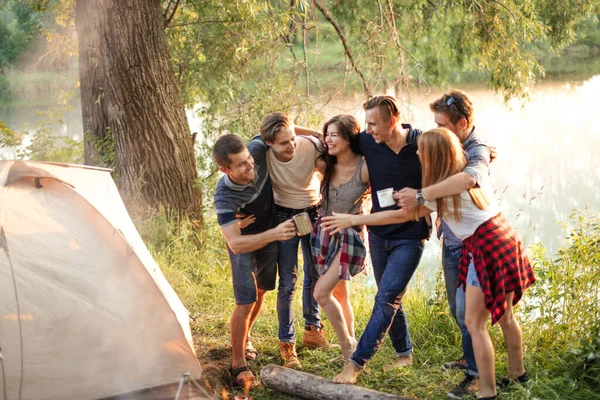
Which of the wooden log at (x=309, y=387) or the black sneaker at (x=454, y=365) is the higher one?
the wooden log at (x=309, y=387)

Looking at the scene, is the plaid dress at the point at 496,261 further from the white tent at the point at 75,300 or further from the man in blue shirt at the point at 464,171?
the white tent at the point at 75,300

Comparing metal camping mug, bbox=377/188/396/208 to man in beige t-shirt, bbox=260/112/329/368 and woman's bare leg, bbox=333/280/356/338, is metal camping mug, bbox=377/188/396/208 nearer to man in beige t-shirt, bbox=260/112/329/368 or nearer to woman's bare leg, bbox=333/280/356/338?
man in beige t-shirt, bbox=260/112/329/368

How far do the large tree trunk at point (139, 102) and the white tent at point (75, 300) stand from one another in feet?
9.11

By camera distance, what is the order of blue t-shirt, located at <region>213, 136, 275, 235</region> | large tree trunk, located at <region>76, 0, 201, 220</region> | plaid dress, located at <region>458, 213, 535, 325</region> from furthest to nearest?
large tree trunk, located at <region>76, 0, 201, 220</region>, blue t-shirt, located at <region>213, 136, 275, 235</region>, plaid dress, located at <region>458, 213, 535, 325</region>

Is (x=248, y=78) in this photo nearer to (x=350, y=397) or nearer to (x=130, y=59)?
(x=130, y=59)

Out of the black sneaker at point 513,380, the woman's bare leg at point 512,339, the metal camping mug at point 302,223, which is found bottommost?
the black sneaker at point 513,380

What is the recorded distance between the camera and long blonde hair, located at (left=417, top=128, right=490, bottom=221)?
304 centimetres

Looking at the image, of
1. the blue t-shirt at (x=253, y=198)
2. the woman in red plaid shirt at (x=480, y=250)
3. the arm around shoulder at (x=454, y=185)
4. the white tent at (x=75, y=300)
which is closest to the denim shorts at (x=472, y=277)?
the woman in red plaid shirt at (x=480, y=250)

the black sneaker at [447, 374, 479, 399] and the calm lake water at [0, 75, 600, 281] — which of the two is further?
the calm lake water at [0, 75, 600, 281]

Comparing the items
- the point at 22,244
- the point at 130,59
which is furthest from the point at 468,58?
the point at 22,244

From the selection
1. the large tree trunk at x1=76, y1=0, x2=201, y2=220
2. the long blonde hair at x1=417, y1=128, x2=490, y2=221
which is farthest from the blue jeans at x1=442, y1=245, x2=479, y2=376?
the large tree trunk at x1=76, y1=0, x2=201, y2=220

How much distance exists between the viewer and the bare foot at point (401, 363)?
3.76 meters

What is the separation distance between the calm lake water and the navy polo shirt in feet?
11.5

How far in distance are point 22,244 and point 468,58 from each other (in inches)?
252
